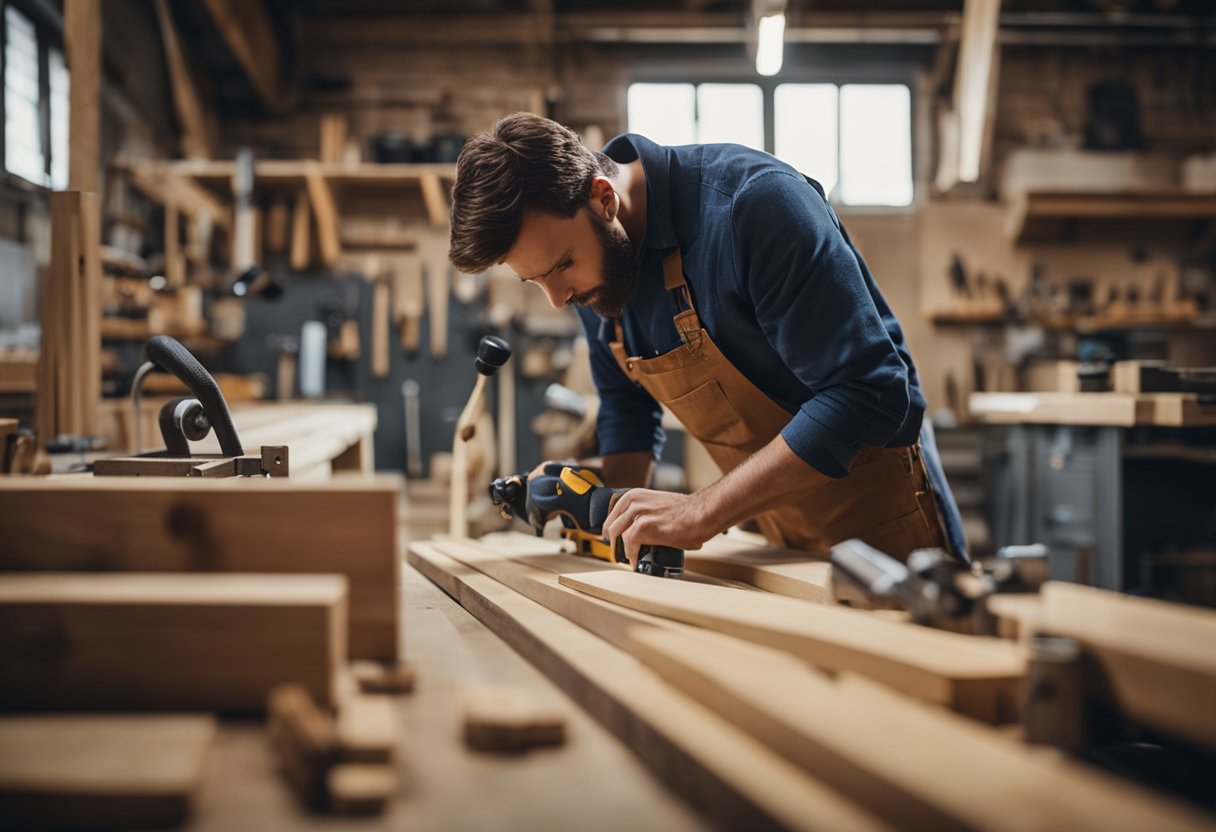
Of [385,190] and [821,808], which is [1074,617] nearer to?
[821,808]

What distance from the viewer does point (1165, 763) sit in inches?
48.6

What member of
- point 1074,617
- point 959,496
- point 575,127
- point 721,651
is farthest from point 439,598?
point 575,127

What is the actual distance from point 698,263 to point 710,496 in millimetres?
483

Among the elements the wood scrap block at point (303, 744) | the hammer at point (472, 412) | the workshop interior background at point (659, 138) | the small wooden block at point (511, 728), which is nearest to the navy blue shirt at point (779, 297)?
the hammer at point (472, 412)

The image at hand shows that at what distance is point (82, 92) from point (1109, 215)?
620 cm

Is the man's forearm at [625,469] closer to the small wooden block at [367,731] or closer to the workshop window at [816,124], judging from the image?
the small wooden block at [367,731]

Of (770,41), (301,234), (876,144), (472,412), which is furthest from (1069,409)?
(301,234)

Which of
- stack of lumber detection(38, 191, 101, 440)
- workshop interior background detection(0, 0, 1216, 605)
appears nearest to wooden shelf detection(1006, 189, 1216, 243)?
workshop interior background detection(0, 0, 1216, 605)

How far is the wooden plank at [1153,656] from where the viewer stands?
2.33 feet

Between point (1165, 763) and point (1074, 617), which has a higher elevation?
point (1074, 617)

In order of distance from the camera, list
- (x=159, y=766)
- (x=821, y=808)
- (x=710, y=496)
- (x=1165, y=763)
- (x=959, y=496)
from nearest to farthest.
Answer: (x=821, y=808) < (x=159, y=766) < (x=1165, y=763) < (x=710, y=496) < (x=959, y=496)

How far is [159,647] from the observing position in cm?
88

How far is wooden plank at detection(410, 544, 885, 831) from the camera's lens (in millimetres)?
638

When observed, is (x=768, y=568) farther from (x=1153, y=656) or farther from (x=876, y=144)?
(x=876, y=144)
